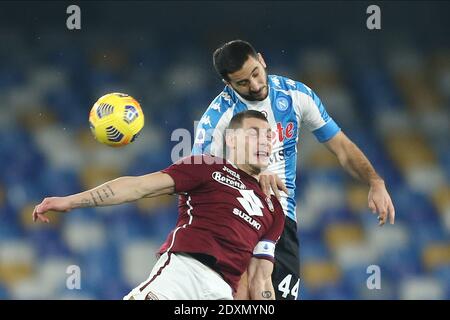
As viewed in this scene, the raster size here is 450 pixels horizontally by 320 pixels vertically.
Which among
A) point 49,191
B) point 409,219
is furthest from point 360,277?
point 49,191

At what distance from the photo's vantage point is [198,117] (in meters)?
7.49

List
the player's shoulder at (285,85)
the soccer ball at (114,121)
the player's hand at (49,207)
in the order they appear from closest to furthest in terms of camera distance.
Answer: the player's hand at (49,207) → the soccer ball at (114,121) → the player's shoulder at (285,85)

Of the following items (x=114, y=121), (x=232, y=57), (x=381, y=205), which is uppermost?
(x=232, y=57)

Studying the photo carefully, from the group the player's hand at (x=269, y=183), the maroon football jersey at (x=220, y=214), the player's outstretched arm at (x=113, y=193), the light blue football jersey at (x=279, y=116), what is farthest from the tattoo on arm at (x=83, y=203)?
the light blue football jersey at (x=279, y=116)

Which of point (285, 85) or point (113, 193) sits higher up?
point (285, 85)

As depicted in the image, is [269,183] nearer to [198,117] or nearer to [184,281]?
[184,281]

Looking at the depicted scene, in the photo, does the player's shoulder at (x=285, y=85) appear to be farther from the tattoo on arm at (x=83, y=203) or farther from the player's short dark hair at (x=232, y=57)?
the tattoo on arm at (x=83, y=203)

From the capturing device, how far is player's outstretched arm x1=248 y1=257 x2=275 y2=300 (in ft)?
13.8

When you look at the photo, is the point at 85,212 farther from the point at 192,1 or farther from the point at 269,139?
A: the point at 269,139

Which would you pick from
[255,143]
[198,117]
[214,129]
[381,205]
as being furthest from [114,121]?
[198,117]

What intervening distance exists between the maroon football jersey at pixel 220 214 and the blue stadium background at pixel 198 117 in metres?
3.04

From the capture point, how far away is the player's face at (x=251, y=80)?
4.64 metres

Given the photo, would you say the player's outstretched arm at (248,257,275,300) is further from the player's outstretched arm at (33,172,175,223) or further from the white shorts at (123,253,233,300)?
the player's outstretched arm at (33,172,175,223)

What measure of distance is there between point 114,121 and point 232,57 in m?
0.72
